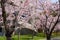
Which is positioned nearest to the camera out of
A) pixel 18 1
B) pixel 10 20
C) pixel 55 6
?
pixel 18 1

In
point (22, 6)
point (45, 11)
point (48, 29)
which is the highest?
point (22, 6)

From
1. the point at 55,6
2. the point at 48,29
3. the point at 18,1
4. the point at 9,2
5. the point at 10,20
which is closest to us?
the point at 9,2

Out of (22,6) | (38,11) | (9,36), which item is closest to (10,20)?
(22,6)

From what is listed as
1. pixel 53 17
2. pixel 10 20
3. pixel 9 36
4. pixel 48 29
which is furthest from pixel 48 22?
pixel 9 36

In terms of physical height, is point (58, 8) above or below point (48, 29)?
above

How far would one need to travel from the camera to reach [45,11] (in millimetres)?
14211

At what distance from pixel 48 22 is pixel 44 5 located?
1.20m

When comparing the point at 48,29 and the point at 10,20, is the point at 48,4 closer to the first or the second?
the point at 48,29

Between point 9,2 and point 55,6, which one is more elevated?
point 9,2

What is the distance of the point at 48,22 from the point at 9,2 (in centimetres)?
641

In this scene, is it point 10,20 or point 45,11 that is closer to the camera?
point 10,20

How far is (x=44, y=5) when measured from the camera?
46.3ft

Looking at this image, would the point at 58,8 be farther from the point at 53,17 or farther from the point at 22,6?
the point at 22,6

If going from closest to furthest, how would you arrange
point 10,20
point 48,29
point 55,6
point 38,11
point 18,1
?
point 18,1
point 10,20
point 48,29
point 55,6
point 38,11
